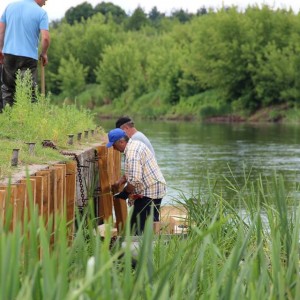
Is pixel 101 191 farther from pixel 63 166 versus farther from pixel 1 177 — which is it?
pixel 1 177

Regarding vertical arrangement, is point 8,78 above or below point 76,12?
below

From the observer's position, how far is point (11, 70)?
12242 millimetres

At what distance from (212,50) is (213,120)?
9274 mm

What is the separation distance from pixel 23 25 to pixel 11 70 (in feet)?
2.21

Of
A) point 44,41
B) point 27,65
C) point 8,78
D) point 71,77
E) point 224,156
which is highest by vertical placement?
point 44,41

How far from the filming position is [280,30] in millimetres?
67938

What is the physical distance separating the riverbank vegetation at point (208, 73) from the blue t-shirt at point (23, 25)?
4478cm

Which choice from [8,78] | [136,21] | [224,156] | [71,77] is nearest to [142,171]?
[8,78]

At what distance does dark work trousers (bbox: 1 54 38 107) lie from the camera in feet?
39.8

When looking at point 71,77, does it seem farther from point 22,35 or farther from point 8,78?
point 22,35

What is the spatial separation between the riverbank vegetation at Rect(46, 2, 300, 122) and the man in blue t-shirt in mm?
44624

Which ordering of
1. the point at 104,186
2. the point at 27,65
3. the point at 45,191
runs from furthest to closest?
the point at 104,186 < the point at 27,65 < the point at 45,191

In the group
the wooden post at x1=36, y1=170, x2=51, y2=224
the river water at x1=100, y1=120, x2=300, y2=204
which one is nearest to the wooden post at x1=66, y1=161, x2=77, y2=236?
the wooden post at x1=36, y1=170, x2=51, y2=224

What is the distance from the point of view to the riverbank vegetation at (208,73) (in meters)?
64.0
